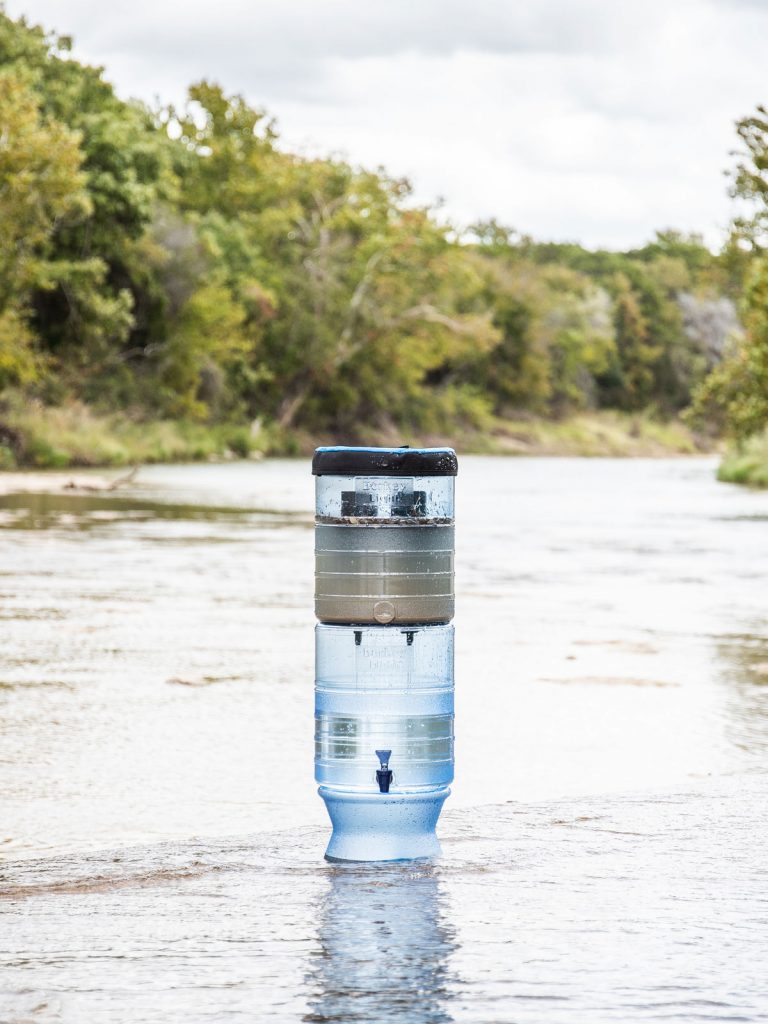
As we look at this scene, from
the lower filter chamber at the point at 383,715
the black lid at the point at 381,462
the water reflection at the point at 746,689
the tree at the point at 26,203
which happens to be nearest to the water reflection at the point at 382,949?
the lower filter chamber at the point at 383,715

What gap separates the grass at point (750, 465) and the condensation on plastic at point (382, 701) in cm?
4633

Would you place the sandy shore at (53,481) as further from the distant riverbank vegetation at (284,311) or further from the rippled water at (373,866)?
the rippled water at (373,866)

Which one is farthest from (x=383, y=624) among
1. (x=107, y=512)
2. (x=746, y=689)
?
(x=107, y=512)

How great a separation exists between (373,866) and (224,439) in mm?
61290

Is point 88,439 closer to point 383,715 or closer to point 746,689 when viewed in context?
point 746,689

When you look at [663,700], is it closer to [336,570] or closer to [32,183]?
[336,570]

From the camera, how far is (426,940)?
5.27 m

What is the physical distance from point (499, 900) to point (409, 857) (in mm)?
560

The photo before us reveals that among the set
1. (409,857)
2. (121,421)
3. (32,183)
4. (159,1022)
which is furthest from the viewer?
(121,421)

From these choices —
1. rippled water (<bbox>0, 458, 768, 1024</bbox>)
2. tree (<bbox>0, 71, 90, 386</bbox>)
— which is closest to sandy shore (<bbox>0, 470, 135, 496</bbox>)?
tree (<bbox>0, 71, 90, 386</bbox>)

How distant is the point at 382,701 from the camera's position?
238 inches

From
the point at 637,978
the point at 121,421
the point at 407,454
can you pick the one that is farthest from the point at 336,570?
the point at 121,421

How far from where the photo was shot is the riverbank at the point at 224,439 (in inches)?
1874

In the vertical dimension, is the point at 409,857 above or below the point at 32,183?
below
